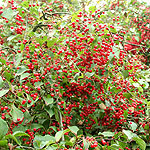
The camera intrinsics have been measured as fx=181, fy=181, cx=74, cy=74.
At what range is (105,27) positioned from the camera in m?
1.79

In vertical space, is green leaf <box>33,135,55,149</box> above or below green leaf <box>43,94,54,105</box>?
below

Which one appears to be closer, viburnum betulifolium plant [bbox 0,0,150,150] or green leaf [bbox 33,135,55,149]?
green leaf [bbox 33,135,55,149]

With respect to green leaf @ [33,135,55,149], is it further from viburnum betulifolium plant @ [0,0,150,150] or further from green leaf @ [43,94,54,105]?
green leaf @ [43,94,54,105]

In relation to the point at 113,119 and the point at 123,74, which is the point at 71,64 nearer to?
the point at 123,74

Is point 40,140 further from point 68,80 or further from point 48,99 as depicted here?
A: point 68,80

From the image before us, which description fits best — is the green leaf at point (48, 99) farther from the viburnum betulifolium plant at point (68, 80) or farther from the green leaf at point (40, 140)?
the green leaf at point (40, 140)

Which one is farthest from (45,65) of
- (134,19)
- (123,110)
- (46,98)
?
(134,19)

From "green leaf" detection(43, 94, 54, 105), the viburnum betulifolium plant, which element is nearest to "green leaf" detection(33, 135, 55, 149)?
the viburnum betulifolium plant

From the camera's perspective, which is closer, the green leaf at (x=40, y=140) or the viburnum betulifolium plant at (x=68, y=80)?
the green leaf at (x=40, y=140)

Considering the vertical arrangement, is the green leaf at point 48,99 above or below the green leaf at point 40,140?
above

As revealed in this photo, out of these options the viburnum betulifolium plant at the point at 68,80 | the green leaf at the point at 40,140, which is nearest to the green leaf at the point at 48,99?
the viburnum betulifolium plant at the point at 68,80

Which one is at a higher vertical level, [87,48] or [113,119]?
[87,48]

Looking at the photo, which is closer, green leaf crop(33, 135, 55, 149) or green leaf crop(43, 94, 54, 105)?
green leaf crop(33, 135, 55, 149)

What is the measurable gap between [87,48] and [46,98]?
0.65 m
